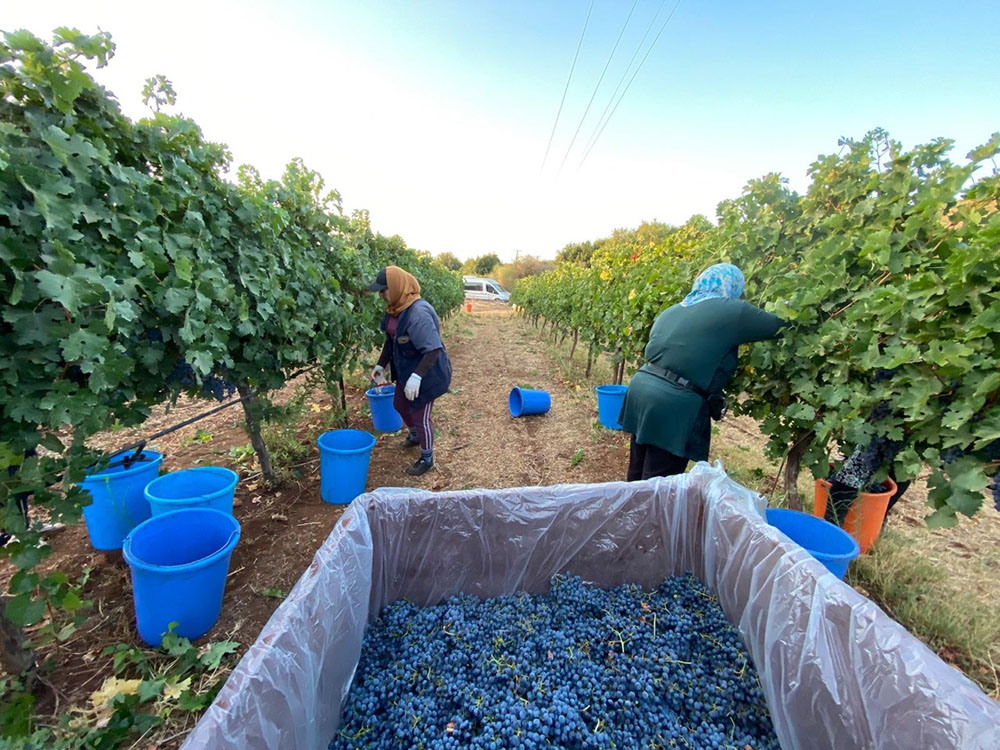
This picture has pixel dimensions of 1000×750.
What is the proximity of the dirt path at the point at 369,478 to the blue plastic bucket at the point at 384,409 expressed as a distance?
5.2 inches

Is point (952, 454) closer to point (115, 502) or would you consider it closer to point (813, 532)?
point (813, 532)

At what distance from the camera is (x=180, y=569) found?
1729 millimetres

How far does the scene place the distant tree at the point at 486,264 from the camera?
53628 mm

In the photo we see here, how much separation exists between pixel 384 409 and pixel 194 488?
2.12 meters

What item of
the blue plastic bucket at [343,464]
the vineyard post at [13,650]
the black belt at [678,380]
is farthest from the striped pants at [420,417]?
the vineyard post at [13,650]

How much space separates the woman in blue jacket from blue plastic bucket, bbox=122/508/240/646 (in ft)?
5.39

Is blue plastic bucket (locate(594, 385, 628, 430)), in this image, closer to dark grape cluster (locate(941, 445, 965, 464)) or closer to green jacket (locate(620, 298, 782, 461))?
green jacket (locate(620, 298, 782, 461))

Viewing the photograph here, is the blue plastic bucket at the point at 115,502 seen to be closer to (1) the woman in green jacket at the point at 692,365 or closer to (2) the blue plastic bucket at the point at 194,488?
(2) the blue plastic bucket at the point at 194,488

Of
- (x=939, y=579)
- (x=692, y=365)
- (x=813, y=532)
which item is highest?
(x=692, y=365)

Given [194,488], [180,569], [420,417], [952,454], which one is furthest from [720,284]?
[194,488]

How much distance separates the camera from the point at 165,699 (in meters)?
1.63

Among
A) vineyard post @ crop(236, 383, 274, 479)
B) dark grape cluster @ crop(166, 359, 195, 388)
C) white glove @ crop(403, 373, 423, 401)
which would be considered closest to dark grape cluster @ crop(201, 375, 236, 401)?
vineyard post @ crop(236, 383, 274, 479)

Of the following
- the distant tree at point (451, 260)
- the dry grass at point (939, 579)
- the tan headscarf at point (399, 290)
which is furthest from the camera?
the distant tree at point (451, 260)

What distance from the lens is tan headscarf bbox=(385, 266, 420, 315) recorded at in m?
3.42
